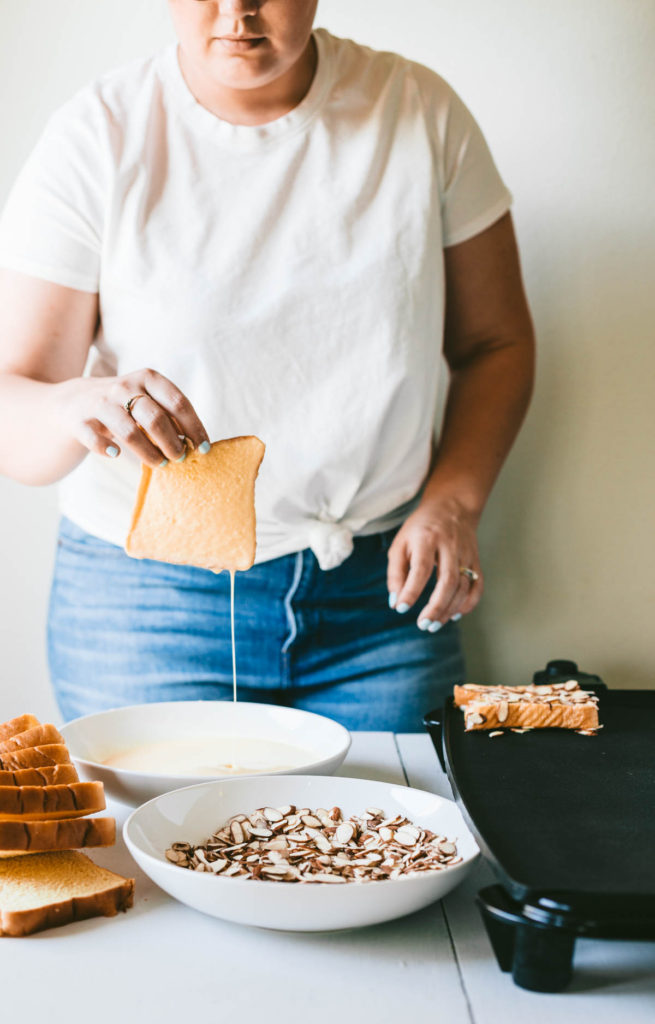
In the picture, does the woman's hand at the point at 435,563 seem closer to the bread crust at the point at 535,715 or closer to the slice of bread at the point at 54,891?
the bread crust at the point at 535,715

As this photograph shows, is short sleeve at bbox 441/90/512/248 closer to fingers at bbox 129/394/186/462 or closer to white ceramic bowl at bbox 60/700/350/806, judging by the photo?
fingers at bbox 129/394/186/462

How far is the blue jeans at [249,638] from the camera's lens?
138cm

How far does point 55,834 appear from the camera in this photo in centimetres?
76

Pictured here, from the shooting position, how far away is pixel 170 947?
70cm

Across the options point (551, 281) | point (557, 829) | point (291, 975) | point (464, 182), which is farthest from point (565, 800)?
point (551, 281)

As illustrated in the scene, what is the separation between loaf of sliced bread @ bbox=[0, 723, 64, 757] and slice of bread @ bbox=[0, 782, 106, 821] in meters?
0.10

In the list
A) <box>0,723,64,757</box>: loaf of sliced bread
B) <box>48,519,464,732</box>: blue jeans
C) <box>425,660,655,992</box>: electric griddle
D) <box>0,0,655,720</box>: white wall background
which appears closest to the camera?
<box>425,660,655,992</box>: electric griddle

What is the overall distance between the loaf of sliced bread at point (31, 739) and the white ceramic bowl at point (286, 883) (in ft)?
0.49

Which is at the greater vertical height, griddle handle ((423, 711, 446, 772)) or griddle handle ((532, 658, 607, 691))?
griddle handle ((423, 711, 446, 772))

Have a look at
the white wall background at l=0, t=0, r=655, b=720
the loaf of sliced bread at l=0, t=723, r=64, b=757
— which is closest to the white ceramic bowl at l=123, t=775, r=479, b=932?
the loaf of sliced bread at l=0, t=723, r=64, b=757

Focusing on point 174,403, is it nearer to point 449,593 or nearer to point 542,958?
point 449,593

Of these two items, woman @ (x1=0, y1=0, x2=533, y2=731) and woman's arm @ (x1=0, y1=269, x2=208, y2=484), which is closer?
woman's arm @ (x1=0, y1=269, x2=208, y2=484)

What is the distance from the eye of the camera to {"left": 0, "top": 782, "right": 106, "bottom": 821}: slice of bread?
2.46ft

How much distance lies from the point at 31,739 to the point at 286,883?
326 mm
